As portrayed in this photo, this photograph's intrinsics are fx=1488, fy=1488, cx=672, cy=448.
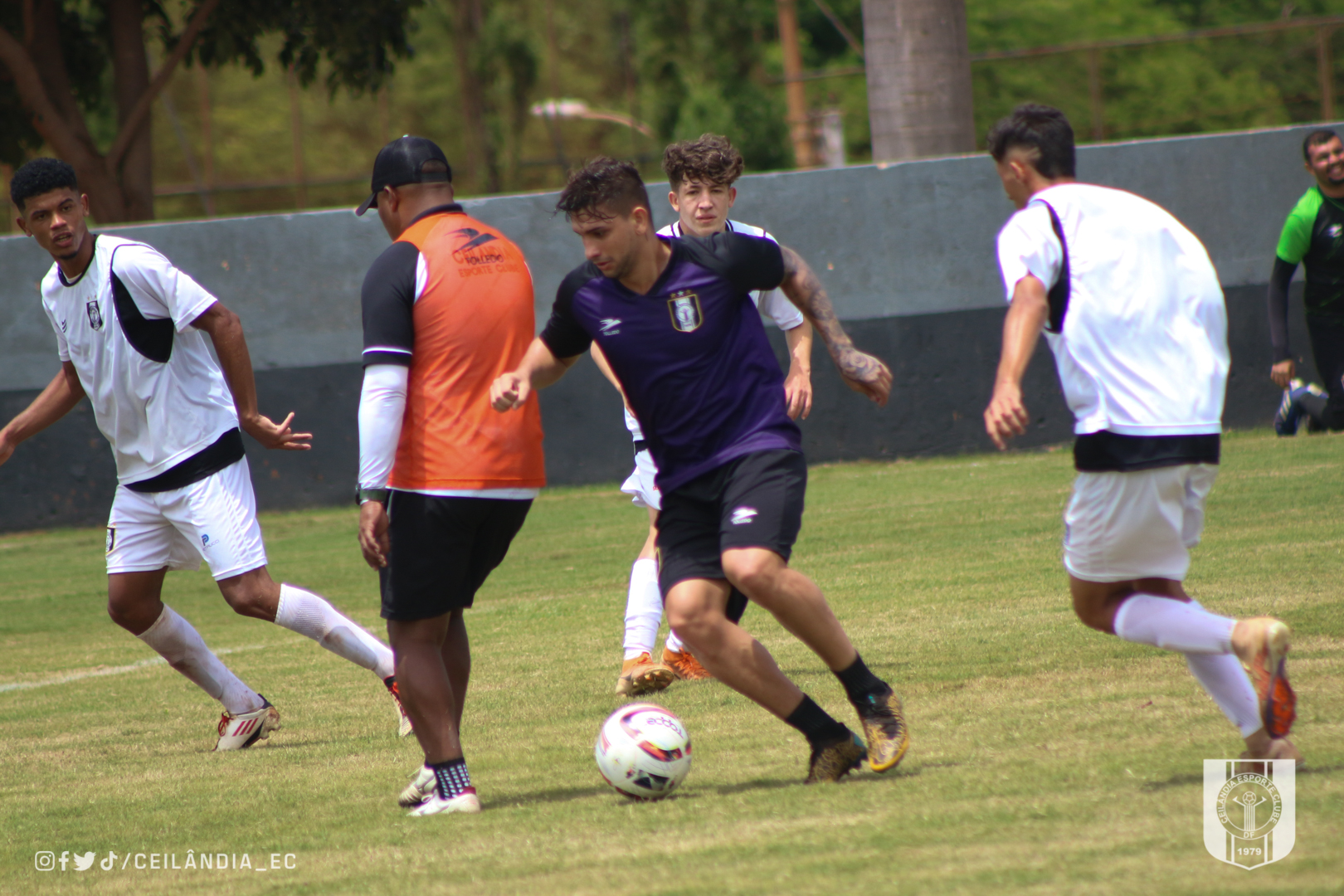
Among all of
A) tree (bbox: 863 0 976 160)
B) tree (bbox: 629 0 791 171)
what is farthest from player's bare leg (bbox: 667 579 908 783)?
tree (bbox: 629 0 791 171)

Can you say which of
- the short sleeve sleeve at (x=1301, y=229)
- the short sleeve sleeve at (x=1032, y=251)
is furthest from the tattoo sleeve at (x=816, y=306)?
the short sleeve sleeve at (x=1301, y=229)

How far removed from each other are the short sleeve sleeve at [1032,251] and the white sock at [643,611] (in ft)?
9.02

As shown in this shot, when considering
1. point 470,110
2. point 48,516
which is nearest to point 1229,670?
point 48,516

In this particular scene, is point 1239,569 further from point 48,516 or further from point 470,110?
point 470,110

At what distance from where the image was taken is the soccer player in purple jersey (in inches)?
180

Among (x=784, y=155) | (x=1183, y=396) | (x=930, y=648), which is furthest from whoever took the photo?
(x=784, y=155)

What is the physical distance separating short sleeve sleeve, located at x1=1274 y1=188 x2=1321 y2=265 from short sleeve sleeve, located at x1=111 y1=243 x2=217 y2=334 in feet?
24.8

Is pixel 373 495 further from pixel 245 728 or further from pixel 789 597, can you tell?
pixel 245 728

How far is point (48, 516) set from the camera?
1522 cm

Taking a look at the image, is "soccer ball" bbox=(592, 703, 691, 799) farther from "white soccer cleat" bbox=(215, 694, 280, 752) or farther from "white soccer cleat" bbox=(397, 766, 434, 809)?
"white soccer cleat" bbox=(215, 694, 280, 752)

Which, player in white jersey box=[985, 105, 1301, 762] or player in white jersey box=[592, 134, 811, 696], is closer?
player in white jersey box=[985, 105, 1301, 762]

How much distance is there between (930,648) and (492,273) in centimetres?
296

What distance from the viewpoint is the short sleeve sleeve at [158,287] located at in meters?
6.08

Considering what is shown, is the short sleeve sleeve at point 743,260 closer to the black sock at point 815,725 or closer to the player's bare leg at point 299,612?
the black sock at point 815,725
